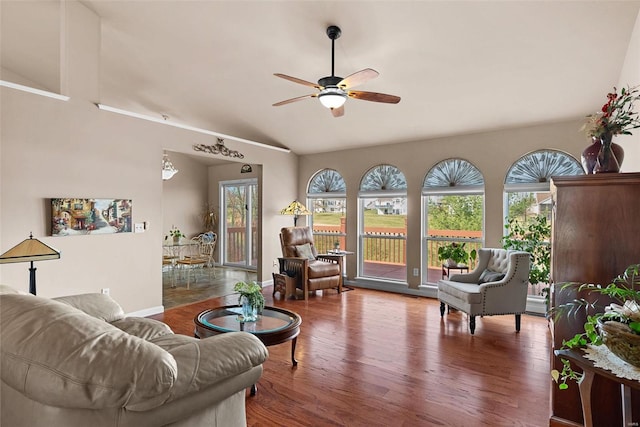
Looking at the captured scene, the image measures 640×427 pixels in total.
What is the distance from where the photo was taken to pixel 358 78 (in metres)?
2.93

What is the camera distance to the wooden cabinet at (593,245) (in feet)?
6.57

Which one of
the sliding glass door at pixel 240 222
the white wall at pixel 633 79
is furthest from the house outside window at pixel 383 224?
the white wall at pixel 633 79

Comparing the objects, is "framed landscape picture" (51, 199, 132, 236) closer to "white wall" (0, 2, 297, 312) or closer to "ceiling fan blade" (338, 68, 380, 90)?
"white wall" (0, 2, 297, 312)

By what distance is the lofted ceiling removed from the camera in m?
3.12

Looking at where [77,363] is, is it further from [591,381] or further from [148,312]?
[148,312]

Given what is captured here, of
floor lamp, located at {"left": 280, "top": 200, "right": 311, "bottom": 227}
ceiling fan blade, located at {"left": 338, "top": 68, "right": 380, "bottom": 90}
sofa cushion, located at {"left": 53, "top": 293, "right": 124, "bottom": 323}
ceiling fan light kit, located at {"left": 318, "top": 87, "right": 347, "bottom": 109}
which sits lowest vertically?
sofa cushion, located at {"left": 53, "top": 293, "right": 124, "bottom": 323}

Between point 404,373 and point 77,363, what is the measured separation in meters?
2.52

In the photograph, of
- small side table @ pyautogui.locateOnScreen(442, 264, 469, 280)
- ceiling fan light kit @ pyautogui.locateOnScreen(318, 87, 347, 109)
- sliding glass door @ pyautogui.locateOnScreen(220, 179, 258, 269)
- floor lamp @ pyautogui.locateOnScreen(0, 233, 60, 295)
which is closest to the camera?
floor lamp @ pyautogui.locateOnScreen(0, 233, 60, 295)

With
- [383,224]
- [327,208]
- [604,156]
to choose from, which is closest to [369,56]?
[604,156]

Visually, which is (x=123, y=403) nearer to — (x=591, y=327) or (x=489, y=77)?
(x=591, y=327)

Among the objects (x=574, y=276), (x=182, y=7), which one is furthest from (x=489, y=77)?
(x=182, y=7)

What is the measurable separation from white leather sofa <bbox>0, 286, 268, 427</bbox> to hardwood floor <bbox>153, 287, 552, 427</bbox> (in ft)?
3.46

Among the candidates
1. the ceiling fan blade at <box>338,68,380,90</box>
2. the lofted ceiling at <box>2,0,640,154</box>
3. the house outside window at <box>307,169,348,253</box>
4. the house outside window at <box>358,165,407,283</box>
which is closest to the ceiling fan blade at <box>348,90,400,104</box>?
the ceiling fan blade at <box>338,68,380,90</box>

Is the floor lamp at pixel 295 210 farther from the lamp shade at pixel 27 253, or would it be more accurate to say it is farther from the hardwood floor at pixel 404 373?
the lamp shade at pixel 27 253
